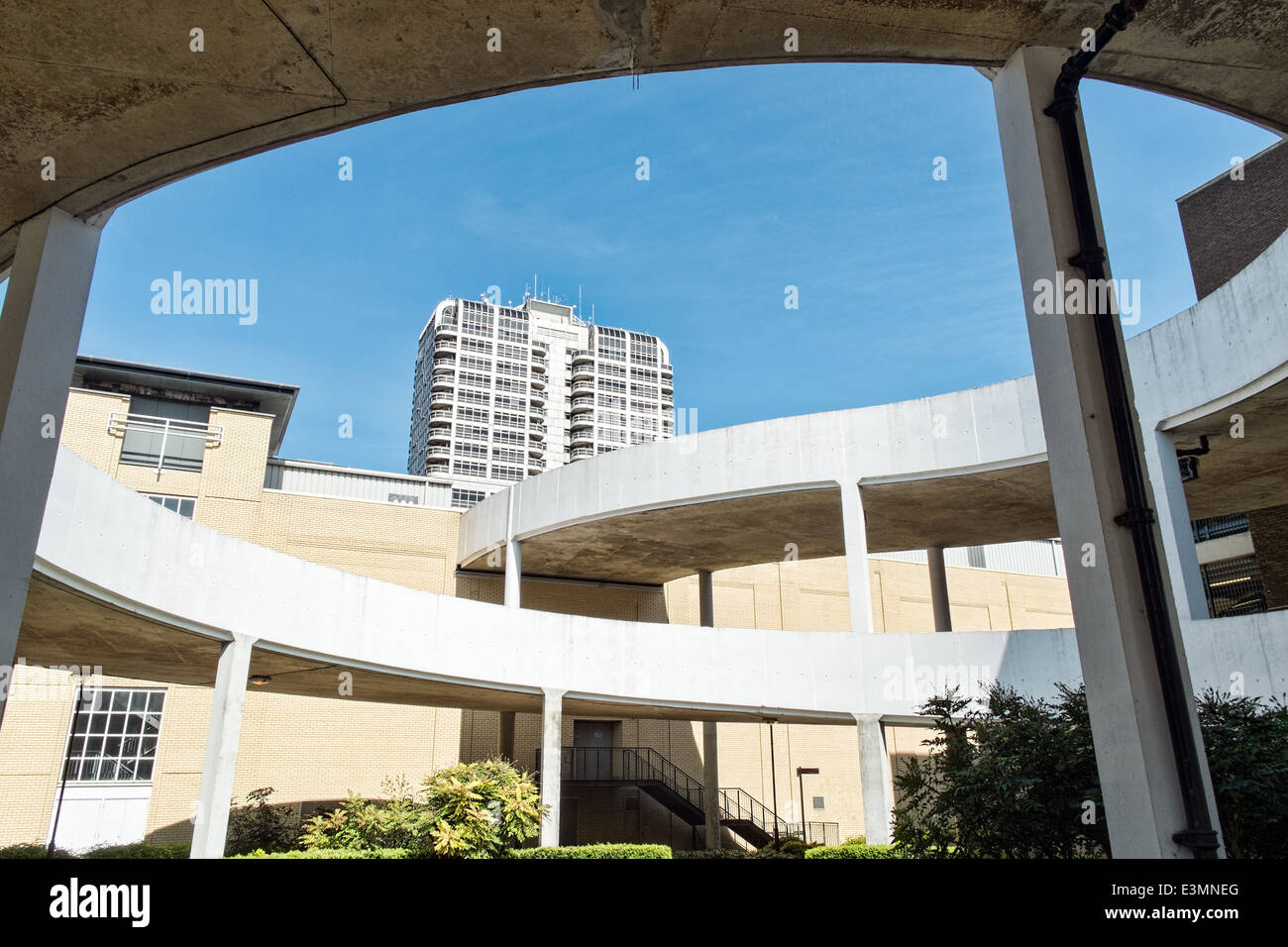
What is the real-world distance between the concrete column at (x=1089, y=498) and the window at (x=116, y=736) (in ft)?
86.7

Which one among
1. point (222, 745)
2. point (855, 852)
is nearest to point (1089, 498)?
point (222, 745)

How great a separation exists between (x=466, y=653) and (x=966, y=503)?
12870mm

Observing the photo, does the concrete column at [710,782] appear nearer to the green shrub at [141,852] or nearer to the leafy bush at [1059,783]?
the green shrub at [141,852]

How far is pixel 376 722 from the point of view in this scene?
27.5m

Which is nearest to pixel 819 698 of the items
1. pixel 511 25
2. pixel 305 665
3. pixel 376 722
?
pixel 305 665

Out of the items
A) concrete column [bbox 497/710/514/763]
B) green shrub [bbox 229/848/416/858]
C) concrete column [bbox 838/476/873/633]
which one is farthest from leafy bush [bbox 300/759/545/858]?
concrete column [bbox 497/710/514/763]

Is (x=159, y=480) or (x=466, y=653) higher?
(x=159, y=480)

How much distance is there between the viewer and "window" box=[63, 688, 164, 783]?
78.8 feet

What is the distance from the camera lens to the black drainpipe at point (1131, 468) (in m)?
3.94

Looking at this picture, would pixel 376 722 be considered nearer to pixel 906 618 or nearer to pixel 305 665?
pixel 305 665

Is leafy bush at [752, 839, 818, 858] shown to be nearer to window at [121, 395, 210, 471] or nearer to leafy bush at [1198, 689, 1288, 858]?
leafy bush at [1198, 689, 1288, 858]

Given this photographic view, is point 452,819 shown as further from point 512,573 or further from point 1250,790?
point 1250,790
